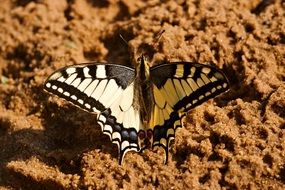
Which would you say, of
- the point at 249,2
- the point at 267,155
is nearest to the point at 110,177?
the point at 267,155

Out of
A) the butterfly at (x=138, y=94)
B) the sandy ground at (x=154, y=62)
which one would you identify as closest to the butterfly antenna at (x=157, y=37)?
the sandy ground at (x=154, y=62)

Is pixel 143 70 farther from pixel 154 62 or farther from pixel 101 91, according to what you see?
pixel 154 62

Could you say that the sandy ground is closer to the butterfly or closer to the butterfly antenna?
the butterfly antenna

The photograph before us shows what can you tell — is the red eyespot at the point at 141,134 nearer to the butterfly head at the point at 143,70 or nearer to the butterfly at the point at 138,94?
the butterfly at the point at 138,94

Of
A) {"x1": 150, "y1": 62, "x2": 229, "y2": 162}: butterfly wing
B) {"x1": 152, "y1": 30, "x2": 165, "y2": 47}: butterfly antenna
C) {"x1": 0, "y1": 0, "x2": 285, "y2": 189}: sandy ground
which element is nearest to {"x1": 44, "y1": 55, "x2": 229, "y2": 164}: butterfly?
{"x1": 150, "y1": 62, "x2": 229, "y2": 162}: butterfly wing

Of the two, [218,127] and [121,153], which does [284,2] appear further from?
[121,153]
